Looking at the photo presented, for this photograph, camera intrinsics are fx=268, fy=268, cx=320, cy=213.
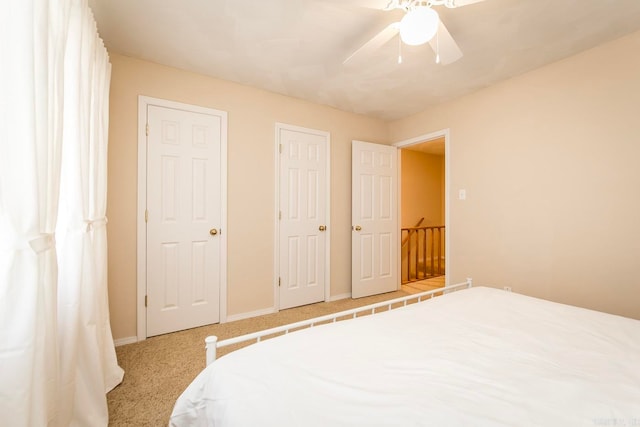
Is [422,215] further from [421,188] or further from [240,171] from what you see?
[240,171]

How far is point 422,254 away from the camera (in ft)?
17.1

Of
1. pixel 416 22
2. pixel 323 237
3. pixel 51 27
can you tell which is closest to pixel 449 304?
pixel 416 22

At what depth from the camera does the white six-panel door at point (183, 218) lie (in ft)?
8.00

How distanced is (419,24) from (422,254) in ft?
14.5

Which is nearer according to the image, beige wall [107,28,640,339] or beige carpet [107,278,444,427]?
beige carpet [107,278,444,427]

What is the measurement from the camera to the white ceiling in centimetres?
176

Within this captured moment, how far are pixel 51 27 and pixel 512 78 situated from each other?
3.39 meters

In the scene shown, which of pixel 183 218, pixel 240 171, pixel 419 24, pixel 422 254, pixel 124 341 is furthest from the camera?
pixel 422 254

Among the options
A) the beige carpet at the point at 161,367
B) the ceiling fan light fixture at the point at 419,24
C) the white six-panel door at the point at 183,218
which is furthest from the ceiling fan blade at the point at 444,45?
the beige carpet at the point at 161,367

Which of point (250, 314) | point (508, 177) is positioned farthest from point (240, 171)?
point (508, 177)

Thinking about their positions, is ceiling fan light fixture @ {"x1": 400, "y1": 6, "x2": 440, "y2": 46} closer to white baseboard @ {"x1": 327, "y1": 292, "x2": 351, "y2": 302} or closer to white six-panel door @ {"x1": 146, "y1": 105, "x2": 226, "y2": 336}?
white six-panel door @ {"x1": 146, "y1": 105, "x2": 226, "y2": 336}

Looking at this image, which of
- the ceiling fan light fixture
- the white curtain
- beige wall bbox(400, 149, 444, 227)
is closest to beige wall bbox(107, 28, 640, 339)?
the white curtain

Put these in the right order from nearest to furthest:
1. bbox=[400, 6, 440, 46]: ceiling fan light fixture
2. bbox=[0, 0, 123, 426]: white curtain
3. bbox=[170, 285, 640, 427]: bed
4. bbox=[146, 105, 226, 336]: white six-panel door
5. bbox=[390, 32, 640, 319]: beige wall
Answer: bbox=[170, 285, 640, 427]: bed
bbox=[0, 0, 123, 426]: white curtain
bbox=[400, 6, 440, 46]: ceiling fan light fixture
bbox=[390, 32, 640, 319]: beige wall
bbox=[146, 105, 226, 336]: white six-panel door

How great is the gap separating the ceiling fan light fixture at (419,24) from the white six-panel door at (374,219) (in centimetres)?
205
